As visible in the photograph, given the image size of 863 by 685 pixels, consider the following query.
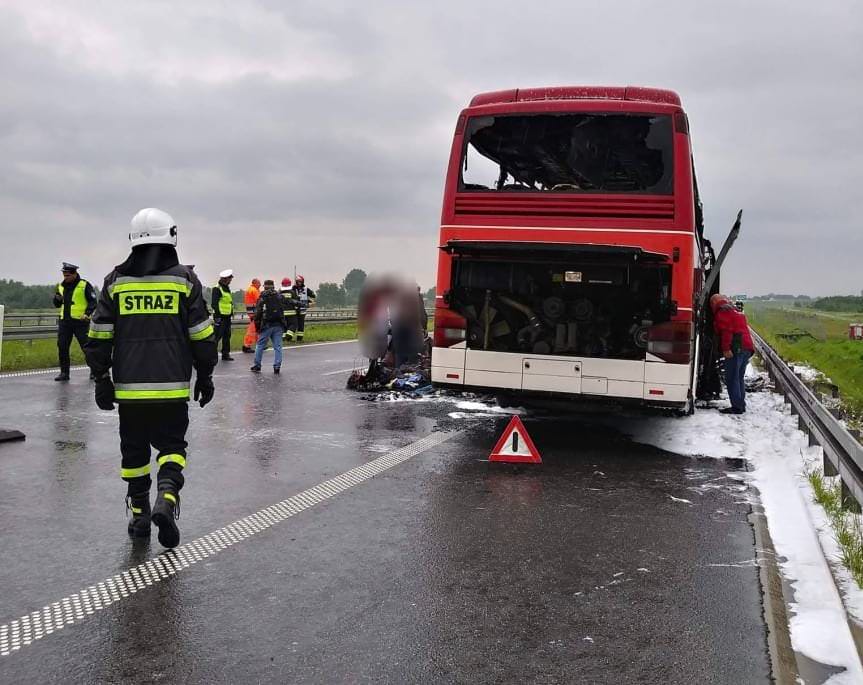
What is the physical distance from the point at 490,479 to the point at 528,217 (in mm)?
3067

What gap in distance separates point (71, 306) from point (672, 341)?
29.1 feet

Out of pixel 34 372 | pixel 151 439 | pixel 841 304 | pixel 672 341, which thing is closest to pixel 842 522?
pixel 672 341

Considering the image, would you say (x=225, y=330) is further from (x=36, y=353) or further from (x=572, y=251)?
(x=572, y=251)

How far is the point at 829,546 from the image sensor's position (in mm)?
5105

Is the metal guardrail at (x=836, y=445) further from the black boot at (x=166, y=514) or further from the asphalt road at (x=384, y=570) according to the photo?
the black boot at (x=166, y=514)

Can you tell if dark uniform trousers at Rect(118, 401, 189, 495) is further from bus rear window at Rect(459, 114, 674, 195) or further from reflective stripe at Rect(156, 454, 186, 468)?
bus rear window at Rect(459, 114, 674, 195)

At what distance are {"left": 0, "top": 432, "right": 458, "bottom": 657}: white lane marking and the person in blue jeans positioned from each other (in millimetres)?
9190

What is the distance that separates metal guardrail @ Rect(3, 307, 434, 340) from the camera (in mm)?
21141

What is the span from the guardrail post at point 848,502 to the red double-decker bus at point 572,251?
2.84 metres

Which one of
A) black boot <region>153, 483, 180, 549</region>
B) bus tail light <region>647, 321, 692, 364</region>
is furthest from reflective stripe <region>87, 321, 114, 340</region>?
bus tail light <region>647, 321, 692, 364</region>

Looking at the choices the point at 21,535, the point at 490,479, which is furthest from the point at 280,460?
the point at 21,535

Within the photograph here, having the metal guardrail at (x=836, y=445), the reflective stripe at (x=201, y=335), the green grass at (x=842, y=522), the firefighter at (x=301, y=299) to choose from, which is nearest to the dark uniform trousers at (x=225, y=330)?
the firefighter at (x=301, y=299)

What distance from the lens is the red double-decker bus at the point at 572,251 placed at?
849 cm

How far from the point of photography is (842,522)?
17.5 ft
